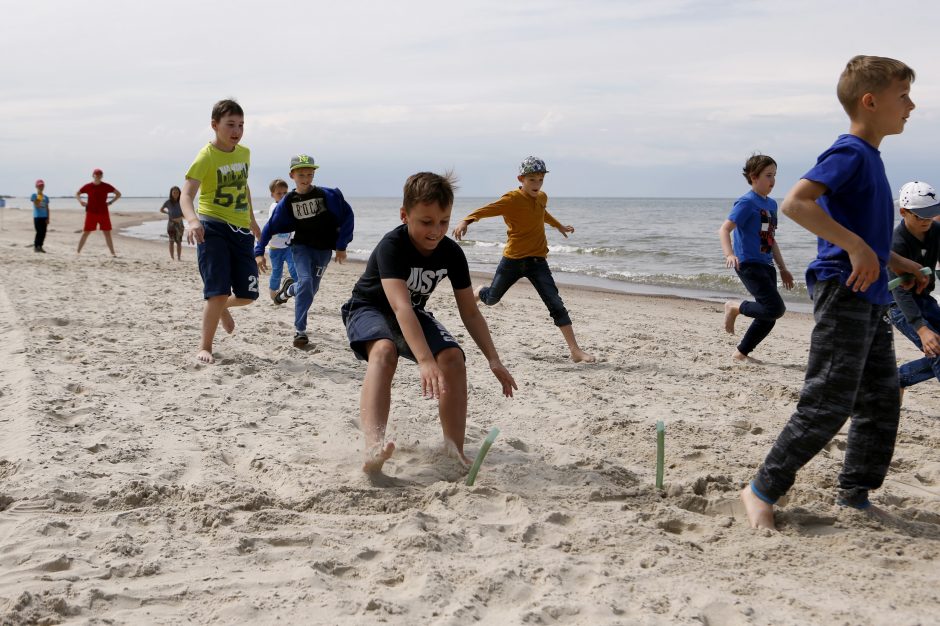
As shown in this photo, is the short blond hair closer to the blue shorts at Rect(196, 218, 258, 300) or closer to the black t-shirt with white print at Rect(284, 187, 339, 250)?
the blue shorts at Rect(196, 218, 258, 300)

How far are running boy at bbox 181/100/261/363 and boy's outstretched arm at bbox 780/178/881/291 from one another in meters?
4.31

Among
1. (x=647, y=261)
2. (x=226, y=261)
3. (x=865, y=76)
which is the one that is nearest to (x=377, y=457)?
(x=865, y=76)

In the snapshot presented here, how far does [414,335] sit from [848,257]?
1.80 meters

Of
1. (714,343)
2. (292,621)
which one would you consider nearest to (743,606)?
(292,621)

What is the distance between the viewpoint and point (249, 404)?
5070 mm

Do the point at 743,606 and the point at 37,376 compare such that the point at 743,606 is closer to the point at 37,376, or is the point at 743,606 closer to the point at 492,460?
the point at 492,460

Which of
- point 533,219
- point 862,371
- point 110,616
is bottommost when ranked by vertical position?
point 110,616

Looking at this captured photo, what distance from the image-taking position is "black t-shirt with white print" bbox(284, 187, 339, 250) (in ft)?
22.9

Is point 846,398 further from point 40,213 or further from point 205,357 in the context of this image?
point 40,213

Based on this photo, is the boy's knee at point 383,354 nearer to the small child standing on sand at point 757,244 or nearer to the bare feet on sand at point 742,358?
the small child standing on sand at point 757,244

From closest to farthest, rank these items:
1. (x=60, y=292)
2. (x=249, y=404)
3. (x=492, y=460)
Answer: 1. (x=492, y=460)
2. (x=249, y=404)
3. (x=60, y=292)

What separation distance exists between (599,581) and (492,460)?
1.44 m

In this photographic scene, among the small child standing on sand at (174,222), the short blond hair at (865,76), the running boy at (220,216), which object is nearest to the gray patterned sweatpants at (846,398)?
the short blond hair at (865,76)

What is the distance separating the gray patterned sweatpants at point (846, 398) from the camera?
3.16 metres
